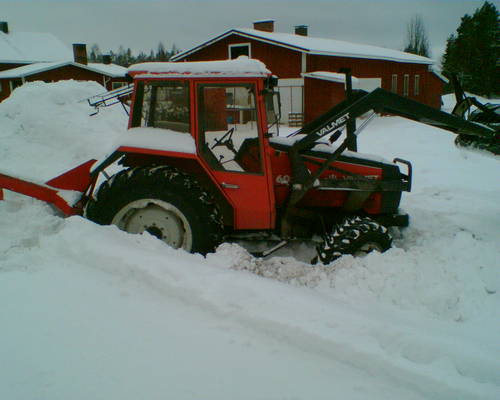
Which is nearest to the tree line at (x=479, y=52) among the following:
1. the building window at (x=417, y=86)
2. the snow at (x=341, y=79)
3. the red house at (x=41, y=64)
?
the building window at (x=417, y=86)

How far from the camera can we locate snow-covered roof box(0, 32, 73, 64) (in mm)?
33500

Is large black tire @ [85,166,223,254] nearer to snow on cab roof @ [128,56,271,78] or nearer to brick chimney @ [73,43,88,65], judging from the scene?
snow on cab roof @ [128,56,271,78]

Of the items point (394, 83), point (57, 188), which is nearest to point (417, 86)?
point (394, 83)

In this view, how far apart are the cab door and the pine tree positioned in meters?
37.6

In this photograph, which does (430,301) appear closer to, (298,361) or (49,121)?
(298,361)

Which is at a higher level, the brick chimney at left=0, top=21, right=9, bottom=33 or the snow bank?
the brick chimney at left=0, top=21, right=9, bottom=33

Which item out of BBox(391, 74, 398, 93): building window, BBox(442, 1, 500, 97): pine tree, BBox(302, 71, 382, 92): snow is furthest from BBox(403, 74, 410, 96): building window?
BBox(442, 1, 500, 97): pine tree

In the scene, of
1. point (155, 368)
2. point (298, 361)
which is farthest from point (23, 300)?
point (298, 361)

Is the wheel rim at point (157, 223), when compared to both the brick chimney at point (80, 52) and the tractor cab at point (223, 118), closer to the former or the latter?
the tractor cab at point (223, 118)

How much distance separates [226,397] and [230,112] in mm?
2849

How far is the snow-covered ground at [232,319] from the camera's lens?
2529mm

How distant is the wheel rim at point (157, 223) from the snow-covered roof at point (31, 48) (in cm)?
3437

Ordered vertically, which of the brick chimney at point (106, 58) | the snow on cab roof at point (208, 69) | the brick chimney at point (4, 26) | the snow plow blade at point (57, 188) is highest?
the brick chimney at point (4, 26)

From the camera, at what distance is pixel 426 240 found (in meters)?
5.09
